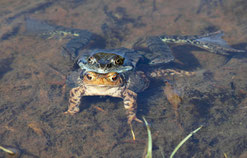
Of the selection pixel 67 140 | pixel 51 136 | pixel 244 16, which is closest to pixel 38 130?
pixel 51 136

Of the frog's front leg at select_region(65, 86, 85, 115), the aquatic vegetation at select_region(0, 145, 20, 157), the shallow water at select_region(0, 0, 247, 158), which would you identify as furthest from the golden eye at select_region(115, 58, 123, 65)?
the aquatic vegetation at select_region(0, 145, 20, 157)

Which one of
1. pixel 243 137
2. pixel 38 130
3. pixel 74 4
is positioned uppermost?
pixel 74 4

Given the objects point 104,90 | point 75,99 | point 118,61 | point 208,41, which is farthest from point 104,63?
point 208,41

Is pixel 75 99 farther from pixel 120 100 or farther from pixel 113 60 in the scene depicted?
pixel 113 60

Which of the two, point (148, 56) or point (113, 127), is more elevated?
point (148, 56)

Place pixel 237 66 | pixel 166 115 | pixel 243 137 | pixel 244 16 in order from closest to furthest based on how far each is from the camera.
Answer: pixel 243 137 → pixel 166 115 → pixel 237 66 → pixel 244 16

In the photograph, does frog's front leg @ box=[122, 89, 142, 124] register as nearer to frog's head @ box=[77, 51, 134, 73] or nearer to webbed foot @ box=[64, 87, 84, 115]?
frog's head @ box=[77, 51, 134, 73]

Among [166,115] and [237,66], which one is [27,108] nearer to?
[166,115]
